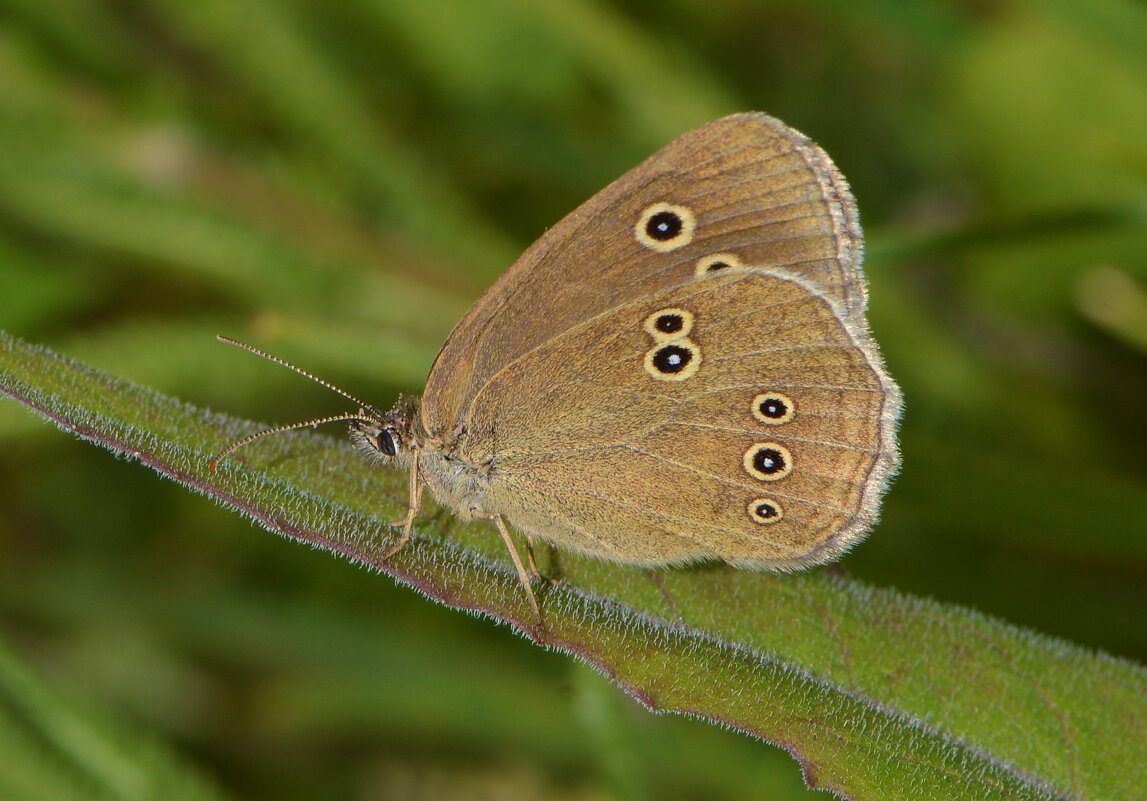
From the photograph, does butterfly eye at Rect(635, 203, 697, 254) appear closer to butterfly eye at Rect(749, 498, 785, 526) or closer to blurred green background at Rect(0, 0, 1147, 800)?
butterfly eye at Rect(749, 498, 785, 526)

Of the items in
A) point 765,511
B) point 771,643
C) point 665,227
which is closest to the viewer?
point 771,643

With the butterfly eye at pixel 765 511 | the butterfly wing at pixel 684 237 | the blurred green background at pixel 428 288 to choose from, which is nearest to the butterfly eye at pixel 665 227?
the butterfly wing at pixel 684 237

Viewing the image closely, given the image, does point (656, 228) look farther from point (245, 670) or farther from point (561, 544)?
point (245, 670)

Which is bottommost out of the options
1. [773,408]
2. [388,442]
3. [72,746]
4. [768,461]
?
[72,746]

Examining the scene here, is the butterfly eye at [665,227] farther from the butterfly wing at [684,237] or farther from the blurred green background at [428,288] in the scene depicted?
the blurred green background at [428,288]

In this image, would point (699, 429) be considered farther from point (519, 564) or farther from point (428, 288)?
point (428, 288)

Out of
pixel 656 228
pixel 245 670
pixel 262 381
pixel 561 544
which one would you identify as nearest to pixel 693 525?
pixel 561 544

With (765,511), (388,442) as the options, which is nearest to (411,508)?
(388,442)
